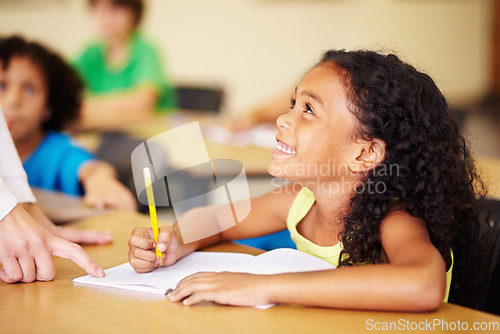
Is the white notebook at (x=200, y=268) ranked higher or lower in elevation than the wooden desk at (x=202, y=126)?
higher

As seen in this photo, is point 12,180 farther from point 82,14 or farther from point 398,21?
point 398,21

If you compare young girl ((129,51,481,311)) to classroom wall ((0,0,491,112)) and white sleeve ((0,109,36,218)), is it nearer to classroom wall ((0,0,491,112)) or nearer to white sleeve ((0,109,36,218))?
white sleeve ((0,109,36,218))

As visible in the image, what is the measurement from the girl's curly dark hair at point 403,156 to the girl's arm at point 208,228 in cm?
25

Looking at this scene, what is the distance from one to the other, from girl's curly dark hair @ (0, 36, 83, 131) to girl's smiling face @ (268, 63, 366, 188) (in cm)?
127

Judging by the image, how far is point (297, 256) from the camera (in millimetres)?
1049

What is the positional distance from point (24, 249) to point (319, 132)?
1.78 ft

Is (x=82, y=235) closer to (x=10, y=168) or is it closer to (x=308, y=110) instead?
(x=10, y=168)

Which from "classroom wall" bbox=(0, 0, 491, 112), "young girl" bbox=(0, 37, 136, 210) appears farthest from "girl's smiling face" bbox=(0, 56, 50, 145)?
"classroom wall" bbox=(0, 0, 491, 112)

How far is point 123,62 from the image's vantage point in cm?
347

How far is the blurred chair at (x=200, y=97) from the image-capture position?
11.5ft

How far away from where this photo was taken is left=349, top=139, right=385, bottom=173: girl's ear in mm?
1048

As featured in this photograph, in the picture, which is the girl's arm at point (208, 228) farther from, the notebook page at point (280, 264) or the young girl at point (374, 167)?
the notebook page at point (280, 264)

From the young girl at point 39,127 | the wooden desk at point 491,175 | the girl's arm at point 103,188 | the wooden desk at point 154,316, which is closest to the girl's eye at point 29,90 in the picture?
the young girl at point 39,127

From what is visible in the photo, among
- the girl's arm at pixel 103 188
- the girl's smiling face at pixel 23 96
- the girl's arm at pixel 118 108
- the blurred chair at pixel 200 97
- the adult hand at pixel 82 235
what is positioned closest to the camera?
the adult hand at pixel 82 235
